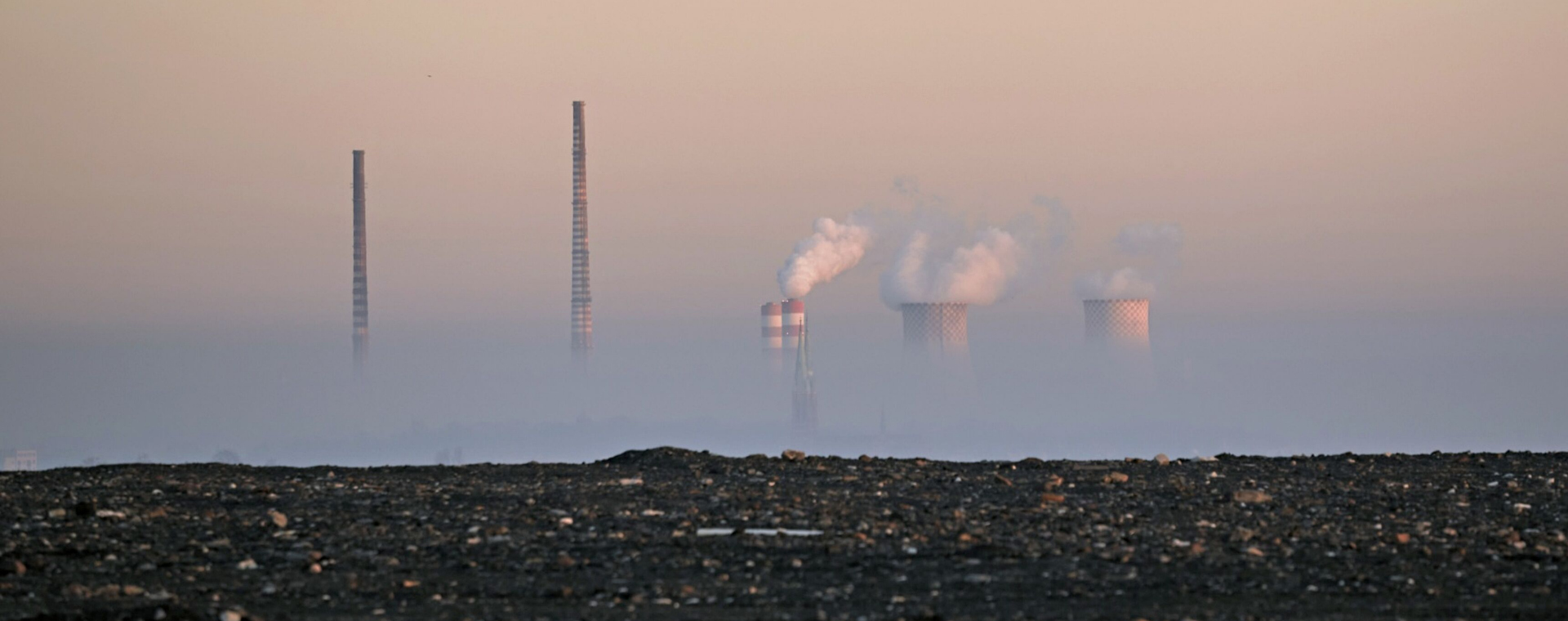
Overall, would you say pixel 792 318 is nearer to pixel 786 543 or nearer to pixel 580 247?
pixel 580 247

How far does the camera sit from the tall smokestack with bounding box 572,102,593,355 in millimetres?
102438

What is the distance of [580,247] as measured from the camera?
345ft

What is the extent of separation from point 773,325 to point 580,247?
136 feet

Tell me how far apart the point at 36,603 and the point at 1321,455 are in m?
12.4

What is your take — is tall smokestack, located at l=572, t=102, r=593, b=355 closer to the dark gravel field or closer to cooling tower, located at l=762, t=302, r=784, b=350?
cooling tower, located at l=762, t=302, r=784, b=350

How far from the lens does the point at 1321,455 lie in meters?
16.3

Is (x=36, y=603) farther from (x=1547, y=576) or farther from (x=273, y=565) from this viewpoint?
(x=1547, y=576)

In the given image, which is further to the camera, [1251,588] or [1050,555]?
[1050,555]

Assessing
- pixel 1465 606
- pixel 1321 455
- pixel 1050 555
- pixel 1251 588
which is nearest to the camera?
pixel 1465 606

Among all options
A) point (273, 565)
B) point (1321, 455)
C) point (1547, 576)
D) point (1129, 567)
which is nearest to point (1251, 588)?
point (1129, 567)

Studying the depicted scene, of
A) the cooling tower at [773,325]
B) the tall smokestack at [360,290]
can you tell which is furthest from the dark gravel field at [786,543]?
the cooling tower at [773,325]

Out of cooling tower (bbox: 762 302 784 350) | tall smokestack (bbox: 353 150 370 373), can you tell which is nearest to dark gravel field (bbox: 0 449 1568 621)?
tall smokestack (bbox: 353 150 370 373)

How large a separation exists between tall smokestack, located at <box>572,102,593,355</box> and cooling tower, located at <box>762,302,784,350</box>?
1373 inches

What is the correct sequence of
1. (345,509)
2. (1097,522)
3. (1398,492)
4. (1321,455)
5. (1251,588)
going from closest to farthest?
1. (1251,588)
2. (1097,522)
3. (345,509)
4. (1398,492)
5. (1321,455)
